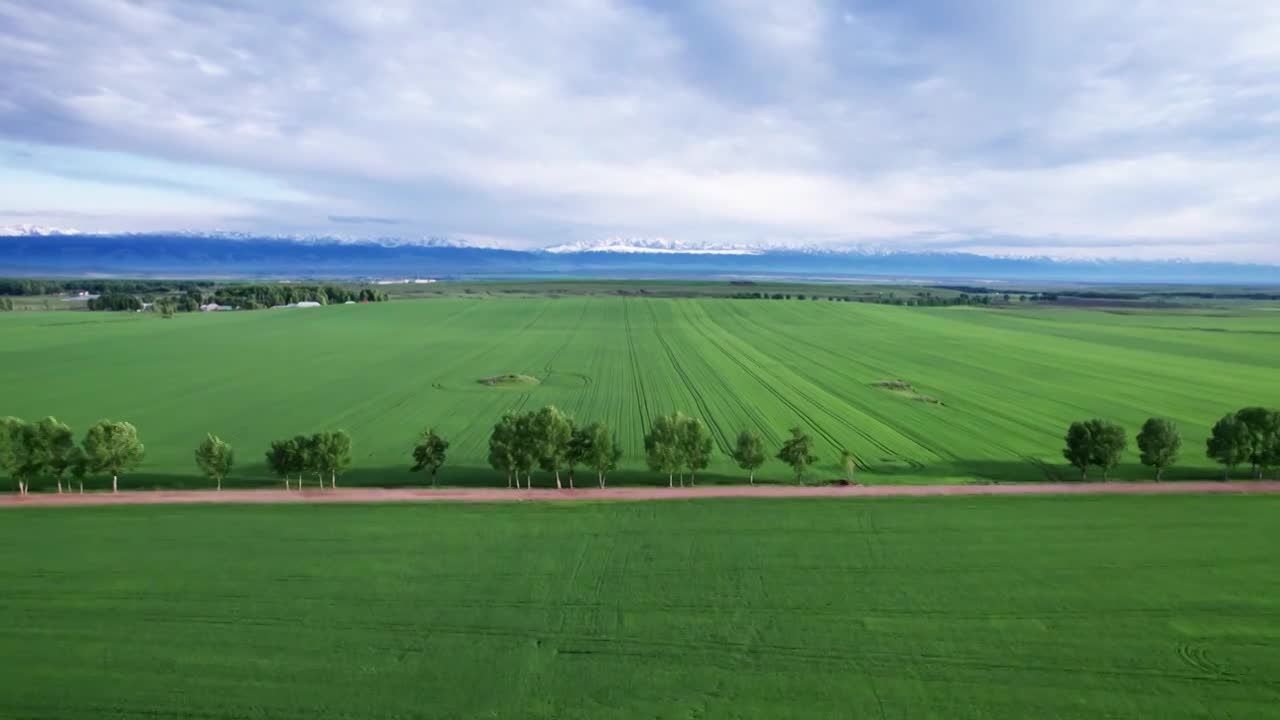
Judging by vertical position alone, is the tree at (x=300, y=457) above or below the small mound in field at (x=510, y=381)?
below

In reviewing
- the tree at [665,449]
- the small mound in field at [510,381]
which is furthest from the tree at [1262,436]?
the small mound in field at [510,381]

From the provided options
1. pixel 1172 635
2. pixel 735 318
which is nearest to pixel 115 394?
pixel 1172 635

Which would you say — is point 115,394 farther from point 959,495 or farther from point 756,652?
point 959,495

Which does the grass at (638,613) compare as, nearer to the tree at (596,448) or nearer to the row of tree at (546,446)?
the row of tree at (546,446)

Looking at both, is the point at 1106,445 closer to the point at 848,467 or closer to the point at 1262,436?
the point at 1262,436

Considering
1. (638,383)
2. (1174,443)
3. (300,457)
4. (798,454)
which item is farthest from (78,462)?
(1174,443)

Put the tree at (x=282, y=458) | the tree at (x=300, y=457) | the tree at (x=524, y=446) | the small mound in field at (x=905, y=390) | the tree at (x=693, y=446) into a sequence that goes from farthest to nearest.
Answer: the small mound in field at (x=905, y=390) < the tree at (x=693, y=446) < the tree at (x=524, y=446) < the tree at (x=282, y=458) < the tree at (x=300, y=457)

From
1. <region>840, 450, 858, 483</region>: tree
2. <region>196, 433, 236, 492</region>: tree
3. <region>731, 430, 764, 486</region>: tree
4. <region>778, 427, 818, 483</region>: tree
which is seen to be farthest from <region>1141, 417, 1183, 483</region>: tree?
<region>196, 433, 236, 492</region>: tree
